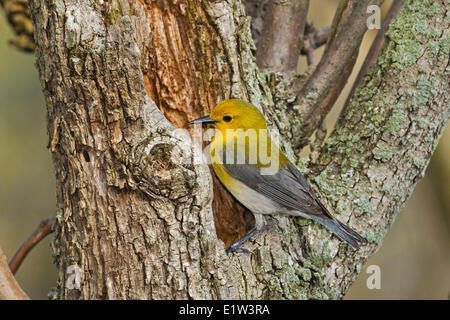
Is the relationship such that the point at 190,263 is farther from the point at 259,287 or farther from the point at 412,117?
the point at 412,117

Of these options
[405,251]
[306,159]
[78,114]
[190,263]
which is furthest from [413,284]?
[78,114]

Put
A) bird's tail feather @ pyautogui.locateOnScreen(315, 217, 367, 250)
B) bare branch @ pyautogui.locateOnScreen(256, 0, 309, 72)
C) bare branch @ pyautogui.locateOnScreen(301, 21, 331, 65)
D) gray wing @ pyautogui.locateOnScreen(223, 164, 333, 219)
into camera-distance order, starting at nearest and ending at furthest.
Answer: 1. bird's tail feather @ pyautogui.locateOnScreen(315, 217, 367, 250)
2. gray wing @ pyautogui.locateOnScreen(223, 164, 333, 219)
3. bare branch @ pyautogui.locateOnScreen(256, 0, 309, 72)
4. bare branch @ pyautogui.locateOnScreen(301, 21, 331, 65)

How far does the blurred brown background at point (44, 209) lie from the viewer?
5758mm

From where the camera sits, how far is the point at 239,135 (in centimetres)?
359

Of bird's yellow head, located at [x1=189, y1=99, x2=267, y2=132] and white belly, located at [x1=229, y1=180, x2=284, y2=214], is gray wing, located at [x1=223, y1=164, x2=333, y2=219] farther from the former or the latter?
bird's yellow head, located at [x1=189, y1=99, x2=267, y2=132]

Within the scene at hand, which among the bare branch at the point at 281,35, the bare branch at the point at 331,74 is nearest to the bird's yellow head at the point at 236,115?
the bare branch at the point at 331,74

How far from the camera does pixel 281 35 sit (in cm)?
397

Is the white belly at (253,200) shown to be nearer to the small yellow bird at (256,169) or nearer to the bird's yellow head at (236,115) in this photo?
the small yellow bird at (256,169)

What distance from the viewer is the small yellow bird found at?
3.15m

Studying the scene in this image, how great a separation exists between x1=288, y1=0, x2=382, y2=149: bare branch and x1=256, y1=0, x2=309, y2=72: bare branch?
283 millimetres

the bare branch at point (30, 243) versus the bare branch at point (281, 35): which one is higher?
the bare branch at point (281, 35)

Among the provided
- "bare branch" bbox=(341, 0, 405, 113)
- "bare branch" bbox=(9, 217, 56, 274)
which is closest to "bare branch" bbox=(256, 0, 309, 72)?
"bare branch" bbox=(341, 0, 405, 113)

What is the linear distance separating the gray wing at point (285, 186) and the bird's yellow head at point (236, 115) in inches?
12.0

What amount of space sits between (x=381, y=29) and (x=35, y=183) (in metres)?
4.69
